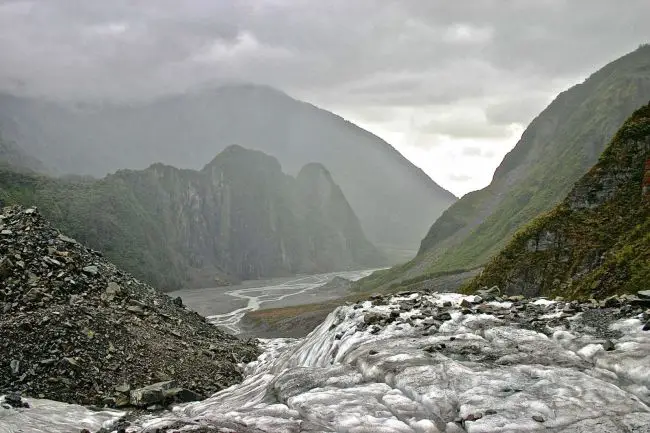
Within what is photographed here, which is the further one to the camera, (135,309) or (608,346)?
(135,309)

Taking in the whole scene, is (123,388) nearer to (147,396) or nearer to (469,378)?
(147,396)

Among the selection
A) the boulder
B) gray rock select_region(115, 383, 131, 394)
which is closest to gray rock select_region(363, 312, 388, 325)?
the boulder

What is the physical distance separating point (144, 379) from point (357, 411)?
16.4m

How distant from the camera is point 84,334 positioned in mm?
28219

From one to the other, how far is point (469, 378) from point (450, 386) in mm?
716

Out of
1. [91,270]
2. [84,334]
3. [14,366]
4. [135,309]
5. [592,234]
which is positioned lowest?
[14,366]

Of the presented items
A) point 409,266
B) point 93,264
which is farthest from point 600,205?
point 409,266

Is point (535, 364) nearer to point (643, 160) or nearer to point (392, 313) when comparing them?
point (392, 313)

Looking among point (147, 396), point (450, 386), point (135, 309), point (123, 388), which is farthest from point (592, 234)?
point (123, 388)

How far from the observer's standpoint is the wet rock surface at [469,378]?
534 inches

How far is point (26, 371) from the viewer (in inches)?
Result: 987

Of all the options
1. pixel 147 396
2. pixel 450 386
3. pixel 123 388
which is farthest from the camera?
pixel 123 388

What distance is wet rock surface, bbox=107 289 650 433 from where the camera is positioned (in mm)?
A: 13570

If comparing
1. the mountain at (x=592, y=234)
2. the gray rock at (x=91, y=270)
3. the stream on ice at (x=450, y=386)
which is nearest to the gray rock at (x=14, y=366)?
the stream on ice at (x=450, y=386)
